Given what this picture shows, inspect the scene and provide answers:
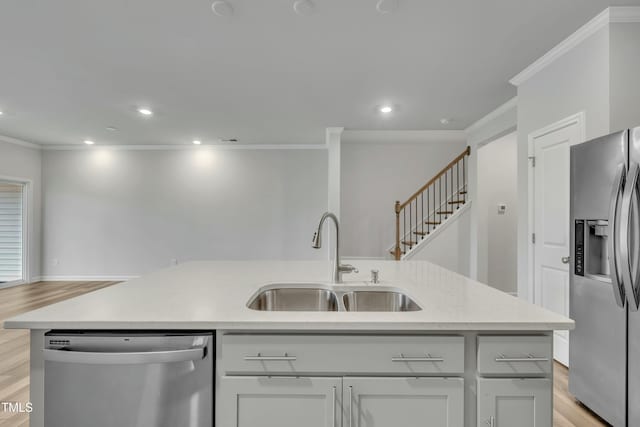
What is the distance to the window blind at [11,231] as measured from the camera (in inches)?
240

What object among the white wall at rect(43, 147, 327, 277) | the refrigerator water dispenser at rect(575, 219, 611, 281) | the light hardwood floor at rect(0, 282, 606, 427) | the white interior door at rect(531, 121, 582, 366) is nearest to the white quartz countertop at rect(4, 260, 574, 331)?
the refrigerator water dispenser at rect(575, 219, 611, 281)

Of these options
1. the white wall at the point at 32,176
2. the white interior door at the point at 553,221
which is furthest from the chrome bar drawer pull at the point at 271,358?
the white wall at the point at 32,176

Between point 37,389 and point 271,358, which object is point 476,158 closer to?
point 271,358

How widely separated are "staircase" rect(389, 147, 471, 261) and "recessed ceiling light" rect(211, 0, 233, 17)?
4.37 metres

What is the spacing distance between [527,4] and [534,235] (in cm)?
195

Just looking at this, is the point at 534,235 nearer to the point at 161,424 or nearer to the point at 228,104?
the point at 161,424

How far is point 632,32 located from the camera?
2305mm

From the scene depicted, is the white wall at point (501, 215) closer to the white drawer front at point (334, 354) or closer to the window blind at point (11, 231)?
the white drawer front at point (334, 354)

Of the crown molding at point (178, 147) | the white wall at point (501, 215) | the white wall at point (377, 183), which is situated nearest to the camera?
the white wall at point (501, 215)

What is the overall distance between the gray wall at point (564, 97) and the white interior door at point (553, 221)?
0.47 ft

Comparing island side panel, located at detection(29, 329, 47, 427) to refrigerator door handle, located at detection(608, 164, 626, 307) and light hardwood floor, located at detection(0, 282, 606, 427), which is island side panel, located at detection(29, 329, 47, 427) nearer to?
light hardwood floor, located at detection(0, 282, 606, 427)

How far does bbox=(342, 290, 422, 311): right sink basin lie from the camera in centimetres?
164

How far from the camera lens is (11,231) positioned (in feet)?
20.1

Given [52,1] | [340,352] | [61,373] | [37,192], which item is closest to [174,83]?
[52,1]
